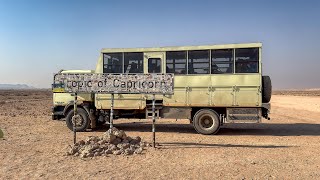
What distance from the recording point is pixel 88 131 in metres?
A: 15.9

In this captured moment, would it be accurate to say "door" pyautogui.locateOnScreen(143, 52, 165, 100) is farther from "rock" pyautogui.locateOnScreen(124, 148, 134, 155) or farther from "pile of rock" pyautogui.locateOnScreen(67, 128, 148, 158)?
"rock" pyautogui.locateOnScreen(124, 148, 134, 155)

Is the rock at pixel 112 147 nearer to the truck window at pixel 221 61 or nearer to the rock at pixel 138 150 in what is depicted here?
the rock at pixel 138 150

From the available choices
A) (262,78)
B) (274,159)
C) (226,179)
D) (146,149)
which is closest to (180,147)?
(146,149)

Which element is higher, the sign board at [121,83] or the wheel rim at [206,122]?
the sign board at [121,83]

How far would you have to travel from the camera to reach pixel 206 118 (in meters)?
14.8

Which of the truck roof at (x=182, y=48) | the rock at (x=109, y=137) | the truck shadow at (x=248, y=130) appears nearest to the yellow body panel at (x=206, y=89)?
the truck roof at (x=182, y=48)

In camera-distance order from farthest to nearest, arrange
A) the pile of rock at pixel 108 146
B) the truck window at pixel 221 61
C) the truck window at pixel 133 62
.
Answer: the truck window at pixel 133 62
the truck window at pixel 221 61
the pile of rock at pixel 108 146

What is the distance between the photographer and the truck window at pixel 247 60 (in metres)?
13.9

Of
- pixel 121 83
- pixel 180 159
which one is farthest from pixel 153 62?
pixel 180 159

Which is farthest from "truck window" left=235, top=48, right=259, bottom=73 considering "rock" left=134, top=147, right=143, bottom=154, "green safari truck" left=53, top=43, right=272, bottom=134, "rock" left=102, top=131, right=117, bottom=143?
"rock" left=102, top=131, right=117, bottom=143

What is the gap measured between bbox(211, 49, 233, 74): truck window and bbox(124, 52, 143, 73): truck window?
3127mm

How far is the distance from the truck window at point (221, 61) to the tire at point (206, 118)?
5.71 feet

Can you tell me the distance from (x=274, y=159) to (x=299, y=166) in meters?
0.86

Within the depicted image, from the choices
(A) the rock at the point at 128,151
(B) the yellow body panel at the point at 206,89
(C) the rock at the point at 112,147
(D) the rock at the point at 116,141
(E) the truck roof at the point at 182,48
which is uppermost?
(E) the truck roof at the point at 182,48
